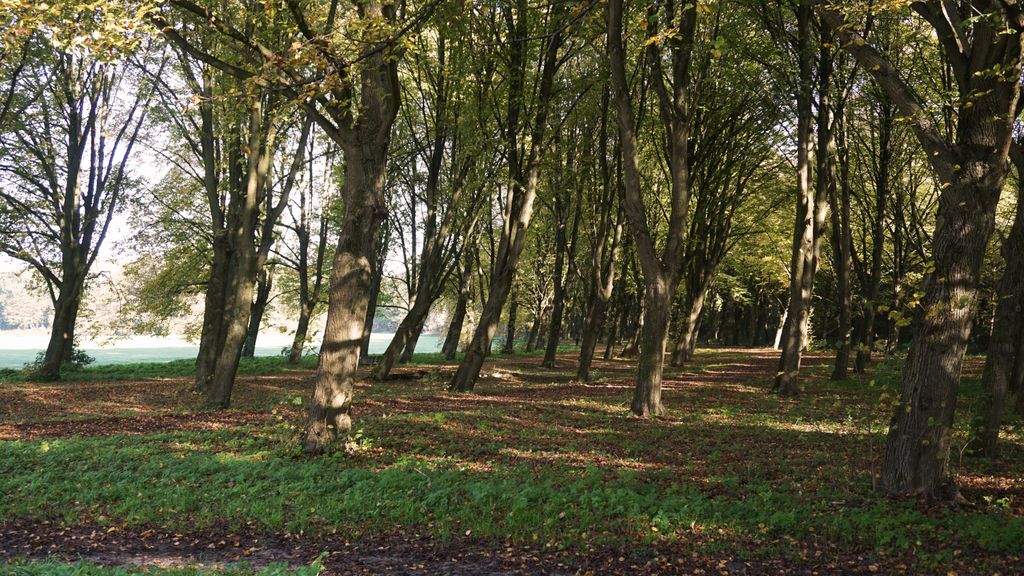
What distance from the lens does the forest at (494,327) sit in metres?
6.23

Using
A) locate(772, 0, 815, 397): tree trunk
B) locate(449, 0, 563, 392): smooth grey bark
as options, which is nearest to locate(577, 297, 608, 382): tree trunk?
locate(449, 0, 563, 392): smooth grey bark

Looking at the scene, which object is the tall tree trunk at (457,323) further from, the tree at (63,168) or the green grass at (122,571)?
the green grass at (122,571)

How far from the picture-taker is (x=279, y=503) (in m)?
7.01

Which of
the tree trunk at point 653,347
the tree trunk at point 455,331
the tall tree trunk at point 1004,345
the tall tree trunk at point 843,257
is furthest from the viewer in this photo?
the tree trunk at point 455,331

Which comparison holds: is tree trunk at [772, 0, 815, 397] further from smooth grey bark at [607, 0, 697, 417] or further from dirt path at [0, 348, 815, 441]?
smooth grey bark at [607, 0, 697, 417]

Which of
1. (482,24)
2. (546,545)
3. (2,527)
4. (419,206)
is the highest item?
(482,24)

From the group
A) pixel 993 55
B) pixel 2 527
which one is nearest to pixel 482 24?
pixel 993 55

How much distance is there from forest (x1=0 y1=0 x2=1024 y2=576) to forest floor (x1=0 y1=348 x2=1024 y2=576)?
48 mm

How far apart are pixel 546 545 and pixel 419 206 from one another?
2707 cm

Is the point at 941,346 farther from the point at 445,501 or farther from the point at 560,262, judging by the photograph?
the point at 560,262

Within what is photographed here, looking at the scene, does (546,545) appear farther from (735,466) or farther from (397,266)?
(397,266)

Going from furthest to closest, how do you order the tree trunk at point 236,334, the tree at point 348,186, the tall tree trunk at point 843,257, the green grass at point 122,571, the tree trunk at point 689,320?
1. the tree trunk at point 689,320
2. the tall tree trunk at point 843,257
3. the tree trunk at point 236,334
4. the tree at point 348,186
5. the green grass at point 122,571

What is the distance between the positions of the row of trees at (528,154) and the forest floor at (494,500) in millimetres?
973

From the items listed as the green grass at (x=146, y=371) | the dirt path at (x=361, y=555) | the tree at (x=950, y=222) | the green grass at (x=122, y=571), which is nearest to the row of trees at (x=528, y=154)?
the tree at (x=950, y=222)
